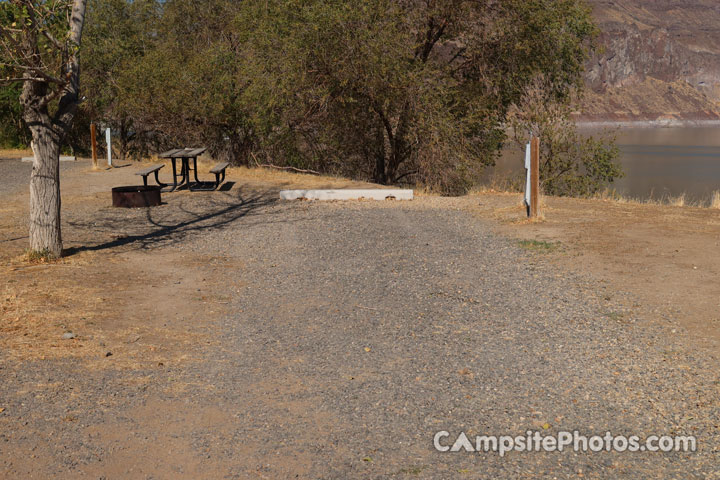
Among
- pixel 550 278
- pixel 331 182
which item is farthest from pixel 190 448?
pixel 331 182

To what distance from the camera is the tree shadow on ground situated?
30.2ft

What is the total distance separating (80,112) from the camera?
27.6 m

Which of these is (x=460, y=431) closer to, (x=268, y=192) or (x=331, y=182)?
(x=268, y=192)

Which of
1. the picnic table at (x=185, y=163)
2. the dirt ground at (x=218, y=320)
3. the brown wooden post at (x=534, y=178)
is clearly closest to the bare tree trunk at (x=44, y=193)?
the dirt ground at (x=218, y=320)

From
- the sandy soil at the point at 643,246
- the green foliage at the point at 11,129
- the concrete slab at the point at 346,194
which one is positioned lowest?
the sandy soil at the point at 643,246

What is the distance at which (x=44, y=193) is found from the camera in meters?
7.80

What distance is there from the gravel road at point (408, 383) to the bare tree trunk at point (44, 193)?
2.28 metres

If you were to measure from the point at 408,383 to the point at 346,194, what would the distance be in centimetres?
934

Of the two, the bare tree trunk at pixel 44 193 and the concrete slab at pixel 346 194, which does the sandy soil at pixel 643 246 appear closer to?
the concrete slab at pixel 346 194

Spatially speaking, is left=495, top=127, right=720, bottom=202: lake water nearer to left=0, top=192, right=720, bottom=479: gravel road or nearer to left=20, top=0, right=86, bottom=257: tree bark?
left=20, top=0, right=86, bottom=257: tree bark

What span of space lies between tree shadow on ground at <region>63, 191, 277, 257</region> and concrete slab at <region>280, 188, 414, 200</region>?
1.41 ft

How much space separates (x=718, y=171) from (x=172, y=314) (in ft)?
196

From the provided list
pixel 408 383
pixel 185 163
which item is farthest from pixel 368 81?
pixel 408 383

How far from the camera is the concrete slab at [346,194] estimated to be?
13352 millimetres
